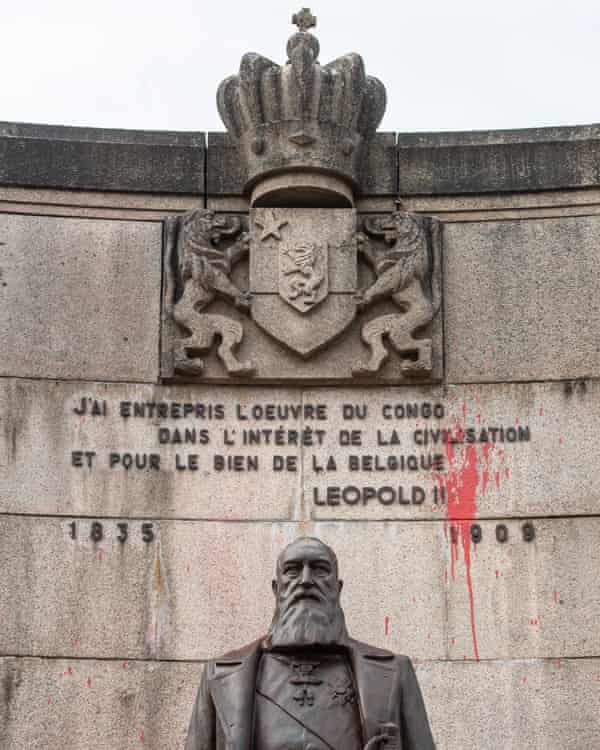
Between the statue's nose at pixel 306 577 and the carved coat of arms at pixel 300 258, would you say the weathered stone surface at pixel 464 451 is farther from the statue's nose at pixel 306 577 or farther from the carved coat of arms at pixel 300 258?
the statue's nose at pixel 306 577

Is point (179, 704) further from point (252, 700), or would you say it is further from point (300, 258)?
point (300, 258)

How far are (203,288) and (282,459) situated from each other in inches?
55.6

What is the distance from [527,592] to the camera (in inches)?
585

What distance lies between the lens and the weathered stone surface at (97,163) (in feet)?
51.7

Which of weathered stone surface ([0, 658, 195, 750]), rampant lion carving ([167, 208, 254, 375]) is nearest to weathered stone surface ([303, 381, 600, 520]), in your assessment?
rampant lion carving ([167, 208, 254, 375])

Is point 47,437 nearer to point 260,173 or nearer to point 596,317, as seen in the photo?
point 260,173

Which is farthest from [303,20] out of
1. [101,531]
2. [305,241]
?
[101,531]

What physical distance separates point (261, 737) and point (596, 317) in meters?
5.21

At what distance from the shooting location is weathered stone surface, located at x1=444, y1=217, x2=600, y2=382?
608 inches

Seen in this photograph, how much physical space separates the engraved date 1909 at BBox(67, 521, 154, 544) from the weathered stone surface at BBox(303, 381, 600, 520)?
47.3 inches

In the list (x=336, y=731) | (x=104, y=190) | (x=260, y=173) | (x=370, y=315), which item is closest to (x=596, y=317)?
(x=370, y=315)

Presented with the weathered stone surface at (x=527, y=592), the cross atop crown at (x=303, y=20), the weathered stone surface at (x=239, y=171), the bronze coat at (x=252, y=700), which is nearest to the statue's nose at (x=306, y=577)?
the bronze coat at (x=252, y=700)

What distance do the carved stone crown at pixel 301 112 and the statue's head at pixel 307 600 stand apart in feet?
14.5

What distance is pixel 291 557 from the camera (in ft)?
39.4
